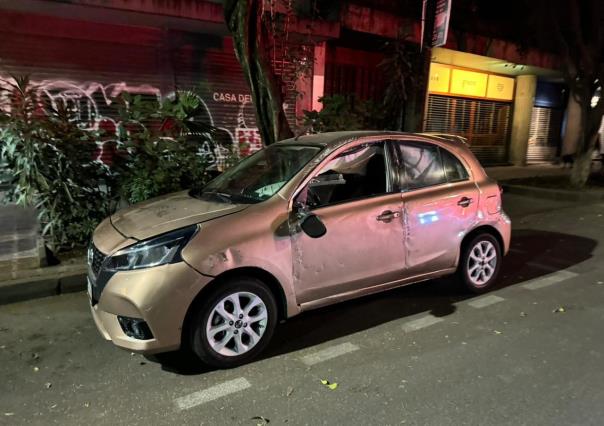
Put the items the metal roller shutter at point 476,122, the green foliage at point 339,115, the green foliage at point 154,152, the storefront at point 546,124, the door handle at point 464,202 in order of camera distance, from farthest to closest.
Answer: the storefront at point 546,124, the metal roller shutter at point 476,122, the green foliage at point 339,115, the green foliage at point 154,152, the door handle at point 464,202

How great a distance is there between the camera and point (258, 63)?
6527mm

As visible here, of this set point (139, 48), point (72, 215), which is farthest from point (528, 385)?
point (139, 48)

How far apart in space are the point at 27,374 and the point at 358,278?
8.16 ft

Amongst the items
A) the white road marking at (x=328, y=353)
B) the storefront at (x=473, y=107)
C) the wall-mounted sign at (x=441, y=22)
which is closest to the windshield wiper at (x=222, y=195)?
the white road marking at (x=328, y=353)

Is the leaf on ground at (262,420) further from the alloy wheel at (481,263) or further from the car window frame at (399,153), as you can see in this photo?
the alloy wheel at (481,263)

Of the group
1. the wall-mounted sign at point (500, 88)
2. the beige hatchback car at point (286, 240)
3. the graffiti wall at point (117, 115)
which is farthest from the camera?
the wall-mounted sign at point (500, 88)

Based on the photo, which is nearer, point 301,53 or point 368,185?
point 368,185

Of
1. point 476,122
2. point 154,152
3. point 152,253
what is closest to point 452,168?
point 152,253

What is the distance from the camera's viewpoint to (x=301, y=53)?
9375 millimetres

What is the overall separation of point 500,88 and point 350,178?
14.9m

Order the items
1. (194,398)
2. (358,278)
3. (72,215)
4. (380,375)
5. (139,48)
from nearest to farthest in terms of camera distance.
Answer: (194,398)
(380,375)
(358,278)
(72,215)
(139,48)

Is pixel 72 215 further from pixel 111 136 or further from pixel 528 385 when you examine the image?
pixel 528 385

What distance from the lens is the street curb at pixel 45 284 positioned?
467cm

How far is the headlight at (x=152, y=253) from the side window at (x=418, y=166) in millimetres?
1956
